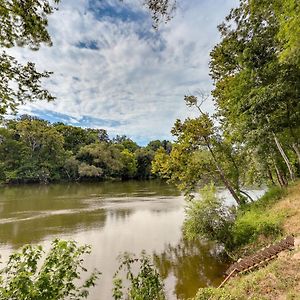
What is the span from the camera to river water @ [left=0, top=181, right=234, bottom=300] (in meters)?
10.2

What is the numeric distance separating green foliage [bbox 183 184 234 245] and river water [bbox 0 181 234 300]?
119cm

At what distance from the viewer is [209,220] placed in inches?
448

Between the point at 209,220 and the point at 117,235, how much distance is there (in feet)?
23.4

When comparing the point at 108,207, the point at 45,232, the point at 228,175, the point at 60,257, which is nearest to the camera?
the point at 60,257

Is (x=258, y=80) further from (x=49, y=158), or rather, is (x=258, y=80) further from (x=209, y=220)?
(x=49, y=158)

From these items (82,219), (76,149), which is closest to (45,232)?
(82,219)

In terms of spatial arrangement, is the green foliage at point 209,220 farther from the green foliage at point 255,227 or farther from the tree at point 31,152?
the tree at point 31,152

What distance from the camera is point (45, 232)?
1686 centimetres

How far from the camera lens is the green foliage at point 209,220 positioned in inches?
448

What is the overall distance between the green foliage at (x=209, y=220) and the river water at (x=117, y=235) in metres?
1.19

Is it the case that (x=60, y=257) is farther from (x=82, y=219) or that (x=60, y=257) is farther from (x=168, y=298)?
(x=82, y=219)

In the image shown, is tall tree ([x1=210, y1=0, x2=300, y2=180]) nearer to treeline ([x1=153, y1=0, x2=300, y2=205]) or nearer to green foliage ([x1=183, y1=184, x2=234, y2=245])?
treeline ([x1=153, y1=0, x2=300, y2=205])

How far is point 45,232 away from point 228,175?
12728 millimetres

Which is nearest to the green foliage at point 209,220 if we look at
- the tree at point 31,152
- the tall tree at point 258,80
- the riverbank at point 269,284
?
the riverbank at point 269,284
